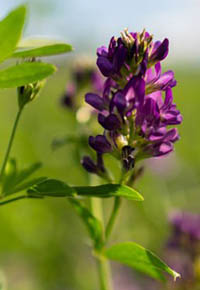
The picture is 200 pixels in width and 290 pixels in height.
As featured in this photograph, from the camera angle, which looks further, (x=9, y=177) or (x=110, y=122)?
(x=9, y=177)

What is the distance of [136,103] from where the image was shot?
1.63m

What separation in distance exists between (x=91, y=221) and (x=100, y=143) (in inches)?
13.3

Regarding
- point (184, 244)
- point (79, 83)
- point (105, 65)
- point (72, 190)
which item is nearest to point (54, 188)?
point (72, 190)

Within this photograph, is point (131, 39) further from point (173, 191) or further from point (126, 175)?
point (173, 191)

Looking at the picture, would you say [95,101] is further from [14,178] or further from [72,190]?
[14,178]

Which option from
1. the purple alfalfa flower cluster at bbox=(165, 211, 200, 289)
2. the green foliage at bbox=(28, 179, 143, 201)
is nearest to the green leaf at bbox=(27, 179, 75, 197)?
the green foliage at bbox=(28, 179, 143, 201)

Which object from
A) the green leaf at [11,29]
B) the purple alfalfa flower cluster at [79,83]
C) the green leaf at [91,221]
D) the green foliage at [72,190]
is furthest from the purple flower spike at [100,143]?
the purple alfalfa flower cluster at [79,83]

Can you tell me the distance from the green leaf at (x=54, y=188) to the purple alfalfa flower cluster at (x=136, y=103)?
15 cm

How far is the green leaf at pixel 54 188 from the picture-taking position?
165 centimetres

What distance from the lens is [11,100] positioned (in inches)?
330

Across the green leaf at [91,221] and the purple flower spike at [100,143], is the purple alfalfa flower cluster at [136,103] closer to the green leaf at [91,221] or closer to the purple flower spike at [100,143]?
the purple flower spike at [100,143]

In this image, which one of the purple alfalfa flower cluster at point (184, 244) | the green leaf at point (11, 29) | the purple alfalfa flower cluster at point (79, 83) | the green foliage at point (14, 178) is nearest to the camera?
the green leaf at point (11, 29)

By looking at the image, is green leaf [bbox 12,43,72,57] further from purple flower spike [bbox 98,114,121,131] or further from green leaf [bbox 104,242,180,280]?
green leaf [bbox 104,242,180,280]

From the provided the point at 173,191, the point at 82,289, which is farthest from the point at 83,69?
the point at 173,191
